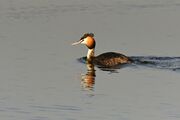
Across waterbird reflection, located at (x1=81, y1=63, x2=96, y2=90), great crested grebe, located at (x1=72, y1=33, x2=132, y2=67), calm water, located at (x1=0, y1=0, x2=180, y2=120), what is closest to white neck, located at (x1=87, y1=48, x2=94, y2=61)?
great crested grebe, located at (x1=72, y1=33, x2=132, y2=67)

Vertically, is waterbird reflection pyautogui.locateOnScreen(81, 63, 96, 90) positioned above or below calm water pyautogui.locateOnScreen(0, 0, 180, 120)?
below

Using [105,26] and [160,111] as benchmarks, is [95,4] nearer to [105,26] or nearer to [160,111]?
[105,26]

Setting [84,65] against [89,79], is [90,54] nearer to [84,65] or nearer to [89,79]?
[84,65]

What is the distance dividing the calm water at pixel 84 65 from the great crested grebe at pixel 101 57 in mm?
383

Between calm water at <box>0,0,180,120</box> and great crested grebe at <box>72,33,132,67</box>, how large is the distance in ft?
1.26

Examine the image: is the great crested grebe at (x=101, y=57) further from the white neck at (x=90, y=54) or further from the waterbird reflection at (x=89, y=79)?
the waterbird reflection at (x=89, y=79)

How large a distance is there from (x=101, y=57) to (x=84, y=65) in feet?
2.14

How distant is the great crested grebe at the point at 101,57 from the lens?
22328mm

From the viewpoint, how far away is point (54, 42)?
24422 mm

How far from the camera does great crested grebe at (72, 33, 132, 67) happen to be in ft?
73.3

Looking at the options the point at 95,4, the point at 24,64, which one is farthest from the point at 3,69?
the point at 95,4

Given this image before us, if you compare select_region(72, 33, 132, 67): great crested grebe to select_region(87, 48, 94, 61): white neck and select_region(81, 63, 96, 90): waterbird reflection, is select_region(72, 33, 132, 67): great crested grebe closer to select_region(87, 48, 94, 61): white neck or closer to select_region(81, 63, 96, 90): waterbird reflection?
select_region(87, 48, 94, 61): white neck

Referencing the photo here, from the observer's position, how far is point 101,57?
2288 centimetres

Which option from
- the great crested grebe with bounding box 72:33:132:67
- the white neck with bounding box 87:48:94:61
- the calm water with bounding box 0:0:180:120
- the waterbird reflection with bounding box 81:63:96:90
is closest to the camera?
the calm water with bounding box 0:0:180:120
